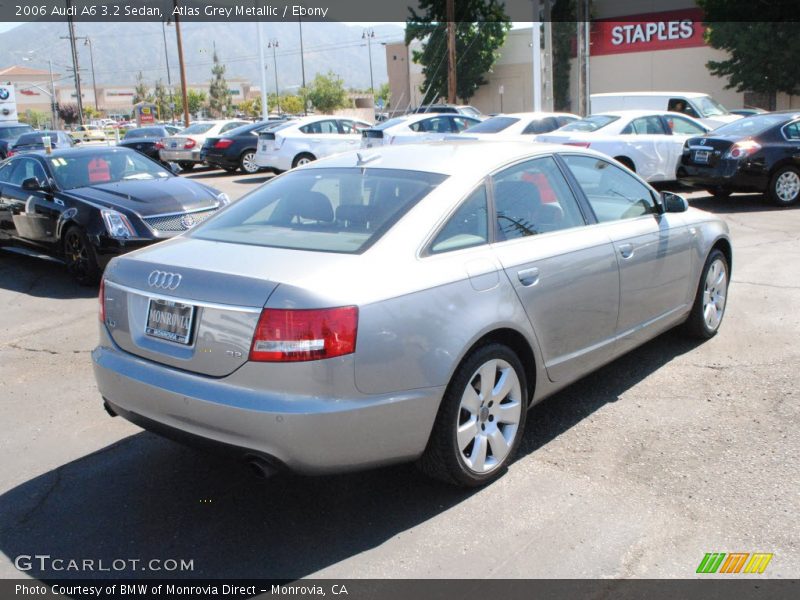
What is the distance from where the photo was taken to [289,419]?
3240 mm

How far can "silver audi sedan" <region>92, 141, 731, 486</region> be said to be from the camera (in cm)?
330

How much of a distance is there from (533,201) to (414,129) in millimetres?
14881

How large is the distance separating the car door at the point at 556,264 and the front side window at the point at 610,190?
0.69 feet

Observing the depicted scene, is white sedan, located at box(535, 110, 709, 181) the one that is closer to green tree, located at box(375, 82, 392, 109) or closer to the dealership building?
the dealership building

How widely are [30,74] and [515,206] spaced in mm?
163315

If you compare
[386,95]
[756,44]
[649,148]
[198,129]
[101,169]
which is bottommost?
[649,148]

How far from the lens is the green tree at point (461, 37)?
4828cm

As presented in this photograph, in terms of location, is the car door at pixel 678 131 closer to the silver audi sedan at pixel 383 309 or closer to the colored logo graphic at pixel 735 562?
the silver audi sedan at pixel 383 309

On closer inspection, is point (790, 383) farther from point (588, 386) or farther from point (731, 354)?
point (588, 386)

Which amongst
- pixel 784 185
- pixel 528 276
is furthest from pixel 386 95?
pixel 528 276

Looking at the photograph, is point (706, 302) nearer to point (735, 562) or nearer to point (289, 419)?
point (735, 562)

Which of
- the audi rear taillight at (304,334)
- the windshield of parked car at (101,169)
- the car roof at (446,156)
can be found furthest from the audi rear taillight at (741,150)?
the audi rear taillight at (304,334)

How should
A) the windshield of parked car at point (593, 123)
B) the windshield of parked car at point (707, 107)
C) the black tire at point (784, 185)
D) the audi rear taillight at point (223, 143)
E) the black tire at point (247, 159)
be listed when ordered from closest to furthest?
the black tire at point (784, 185)
the windshield of parked car at point (593, 123)
the windshield of parked car at point (707, 107)
the audi rear taillight at point (223, 143)
the black tire at point (247, 159)

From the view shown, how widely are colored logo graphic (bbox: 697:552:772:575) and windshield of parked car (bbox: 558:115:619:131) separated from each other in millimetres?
12286
